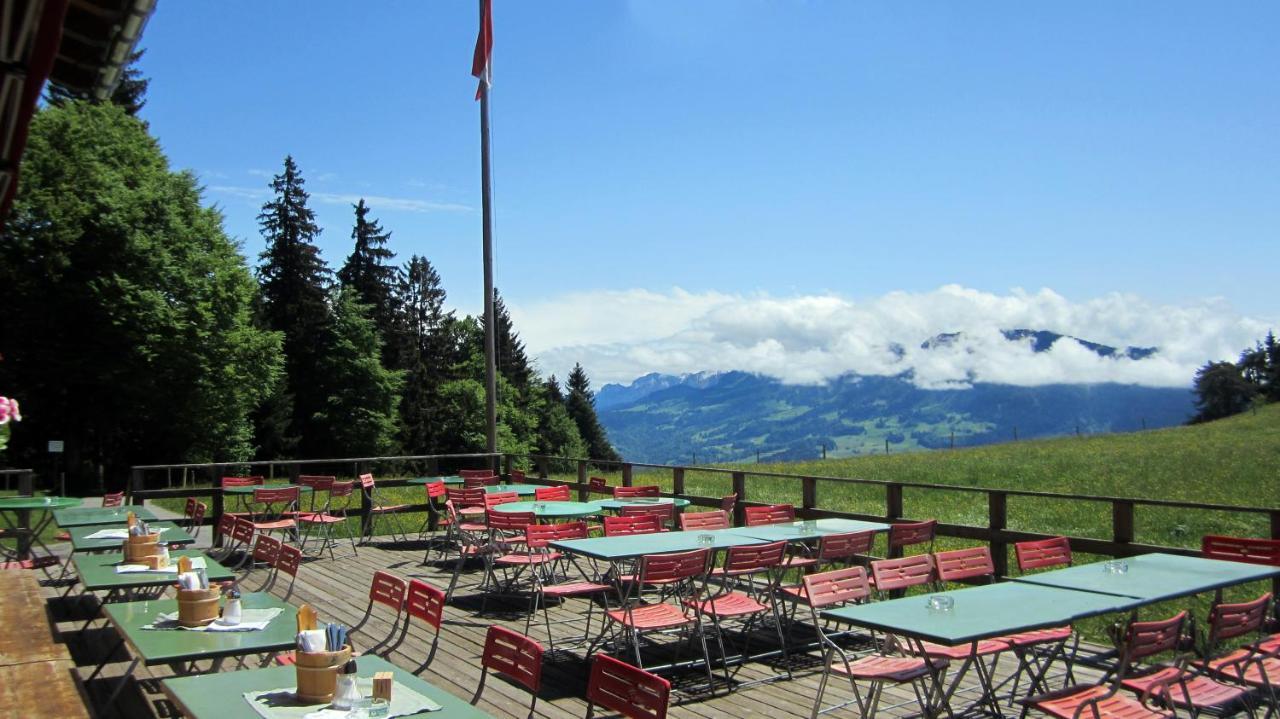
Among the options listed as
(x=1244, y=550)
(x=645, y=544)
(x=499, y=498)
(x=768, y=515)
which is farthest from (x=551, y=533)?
(x=1244, y=550)

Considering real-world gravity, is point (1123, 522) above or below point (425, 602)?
above

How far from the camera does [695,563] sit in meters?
6.38

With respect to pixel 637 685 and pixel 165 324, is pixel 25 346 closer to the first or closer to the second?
pixel 165 324

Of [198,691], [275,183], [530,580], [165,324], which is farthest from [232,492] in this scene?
[275,183]

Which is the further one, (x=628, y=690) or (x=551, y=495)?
(x=551, y=495)

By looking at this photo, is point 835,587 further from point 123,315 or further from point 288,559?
point 123,315

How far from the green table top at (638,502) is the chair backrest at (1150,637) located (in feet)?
20.1

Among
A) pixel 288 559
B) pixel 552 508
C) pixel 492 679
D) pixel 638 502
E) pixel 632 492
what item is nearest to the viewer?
pixel 492 679

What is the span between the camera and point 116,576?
5715 millimetres

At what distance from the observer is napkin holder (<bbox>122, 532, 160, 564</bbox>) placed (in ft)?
20.0

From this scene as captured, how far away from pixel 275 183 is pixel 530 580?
125 ft

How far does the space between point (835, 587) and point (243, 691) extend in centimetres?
347

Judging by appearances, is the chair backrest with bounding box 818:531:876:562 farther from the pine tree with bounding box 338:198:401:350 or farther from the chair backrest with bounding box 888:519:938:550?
the pine tree with bounding box 338:198:401:350

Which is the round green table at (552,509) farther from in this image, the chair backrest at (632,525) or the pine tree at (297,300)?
the pine tree at (297,300)
